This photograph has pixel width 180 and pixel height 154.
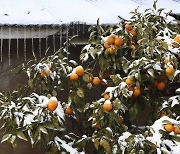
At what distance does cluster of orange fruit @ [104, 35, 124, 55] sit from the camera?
3172 mm

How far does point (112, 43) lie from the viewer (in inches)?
126

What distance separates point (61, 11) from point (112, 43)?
78cm

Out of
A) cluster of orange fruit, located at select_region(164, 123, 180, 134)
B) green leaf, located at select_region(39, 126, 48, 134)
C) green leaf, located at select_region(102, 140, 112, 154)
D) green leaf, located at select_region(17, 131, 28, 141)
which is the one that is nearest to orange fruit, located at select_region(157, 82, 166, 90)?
cluster of orange fruit, located at select_region(164, 123, 180, 134)

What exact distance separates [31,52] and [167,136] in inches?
63.8

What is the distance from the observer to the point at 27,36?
3312 mm

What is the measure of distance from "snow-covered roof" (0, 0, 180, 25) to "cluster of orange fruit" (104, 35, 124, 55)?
0.37 meters

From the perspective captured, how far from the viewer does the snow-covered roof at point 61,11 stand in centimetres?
332

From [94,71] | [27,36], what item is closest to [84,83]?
[94,71]

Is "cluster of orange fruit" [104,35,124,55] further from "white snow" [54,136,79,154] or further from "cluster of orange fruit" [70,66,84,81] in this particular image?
"white snow" [54,136,79,154]

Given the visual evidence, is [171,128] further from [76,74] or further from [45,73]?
[45,73]

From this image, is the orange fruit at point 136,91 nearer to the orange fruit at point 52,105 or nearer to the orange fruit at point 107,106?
the orange fruit at point 107,106

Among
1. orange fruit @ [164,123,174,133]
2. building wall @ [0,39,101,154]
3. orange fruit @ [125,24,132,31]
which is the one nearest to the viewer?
orange fruit @ [164,123,174,133]

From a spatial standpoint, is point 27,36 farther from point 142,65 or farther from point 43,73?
point 142,65

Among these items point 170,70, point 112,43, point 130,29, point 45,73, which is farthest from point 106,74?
point 170,70
